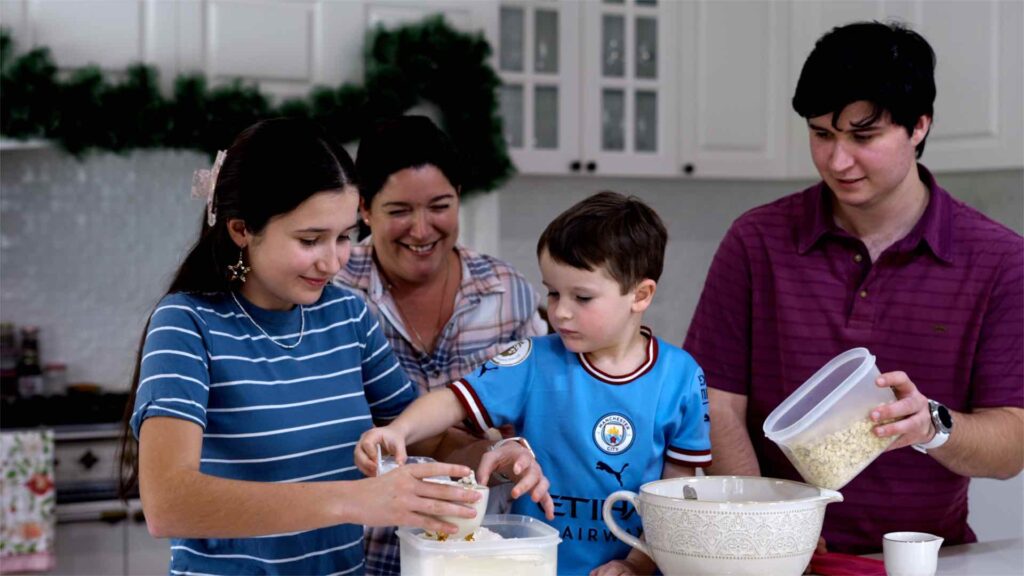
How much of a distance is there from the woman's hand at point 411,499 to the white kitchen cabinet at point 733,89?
2.73 meters

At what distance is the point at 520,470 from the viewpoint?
1401 millimetres

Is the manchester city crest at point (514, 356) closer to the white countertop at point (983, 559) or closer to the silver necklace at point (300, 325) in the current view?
the silver necklace at point (300, 325)

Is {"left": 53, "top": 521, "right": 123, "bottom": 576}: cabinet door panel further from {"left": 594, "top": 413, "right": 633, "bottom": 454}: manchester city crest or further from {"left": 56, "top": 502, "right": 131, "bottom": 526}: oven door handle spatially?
{"left": 594, "top": 413, "right": 633, "bottom": 454}: manchester city crest

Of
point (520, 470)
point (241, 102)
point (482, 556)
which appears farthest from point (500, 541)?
point (241, 102)

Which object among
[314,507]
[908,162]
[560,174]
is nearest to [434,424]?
[314,507]

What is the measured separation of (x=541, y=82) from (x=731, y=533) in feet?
8.59

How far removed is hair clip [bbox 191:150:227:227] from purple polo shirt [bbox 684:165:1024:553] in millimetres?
805

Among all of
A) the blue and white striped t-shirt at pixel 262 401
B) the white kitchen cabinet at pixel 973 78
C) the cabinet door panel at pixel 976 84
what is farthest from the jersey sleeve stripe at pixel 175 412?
the white kitchen cabinet at pixel 973 78

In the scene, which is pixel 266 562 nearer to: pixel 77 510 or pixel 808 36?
pixel 77 510

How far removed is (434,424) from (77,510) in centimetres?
196

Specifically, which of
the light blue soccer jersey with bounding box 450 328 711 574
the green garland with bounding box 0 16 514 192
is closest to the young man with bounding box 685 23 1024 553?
the light blue soccer jersey with bounding box 450 328 711 574

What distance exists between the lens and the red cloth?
1.53m

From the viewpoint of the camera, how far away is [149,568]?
318 centimetres

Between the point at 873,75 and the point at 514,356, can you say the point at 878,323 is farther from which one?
the point at 514,356
